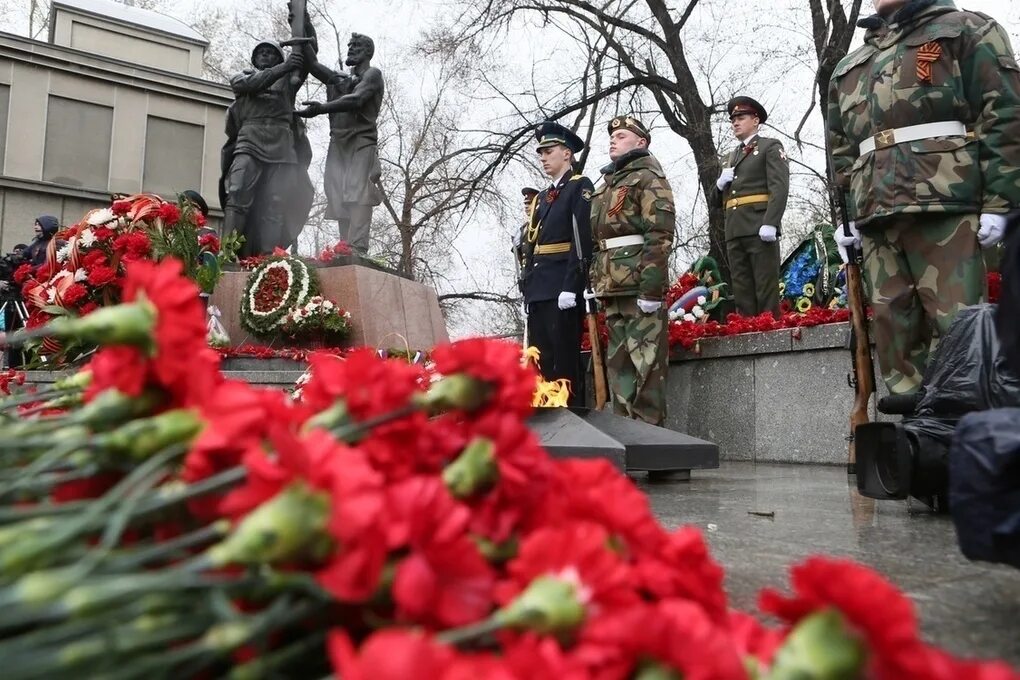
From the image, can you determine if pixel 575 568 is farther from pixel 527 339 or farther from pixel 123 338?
pixel 527 339

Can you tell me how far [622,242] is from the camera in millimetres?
5988

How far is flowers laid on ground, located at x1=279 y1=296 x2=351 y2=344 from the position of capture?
26.3ft

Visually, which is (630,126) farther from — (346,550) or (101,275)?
(346,550)

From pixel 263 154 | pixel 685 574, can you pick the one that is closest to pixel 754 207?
pixel 263 154

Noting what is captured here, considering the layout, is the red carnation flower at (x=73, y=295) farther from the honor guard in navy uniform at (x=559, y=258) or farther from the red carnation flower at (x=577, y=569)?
the red carnation flower at (x=577, y=569)

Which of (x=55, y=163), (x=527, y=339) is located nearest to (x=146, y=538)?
(x=527, y=339)

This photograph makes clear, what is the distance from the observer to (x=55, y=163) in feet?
55.2

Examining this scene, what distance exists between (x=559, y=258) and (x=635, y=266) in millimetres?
740

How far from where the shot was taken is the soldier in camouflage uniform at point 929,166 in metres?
3.73

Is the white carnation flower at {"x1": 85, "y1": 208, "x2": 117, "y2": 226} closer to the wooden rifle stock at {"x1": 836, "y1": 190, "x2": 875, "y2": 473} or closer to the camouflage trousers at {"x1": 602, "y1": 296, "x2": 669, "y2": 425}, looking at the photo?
the camouflage trousers at {"x1": 602, "y1": 296, "x2": 669, "y2": 425}

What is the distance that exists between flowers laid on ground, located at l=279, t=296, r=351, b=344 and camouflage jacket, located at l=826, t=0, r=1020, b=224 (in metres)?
5.15

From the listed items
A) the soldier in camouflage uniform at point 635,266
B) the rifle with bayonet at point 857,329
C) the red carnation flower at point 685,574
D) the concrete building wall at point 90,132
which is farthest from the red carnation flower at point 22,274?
the concrete building wall at point 90,132

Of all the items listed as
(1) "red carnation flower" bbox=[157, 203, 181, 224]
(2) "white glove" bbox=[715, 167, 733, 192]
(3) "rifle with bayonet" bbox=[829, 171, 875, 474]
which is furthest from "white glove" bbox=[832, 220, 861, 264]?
(1) "red carnation flower" bbox=[157, 203, 181, 224]

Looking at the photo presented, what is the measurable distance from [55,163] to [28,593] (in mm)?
18486
